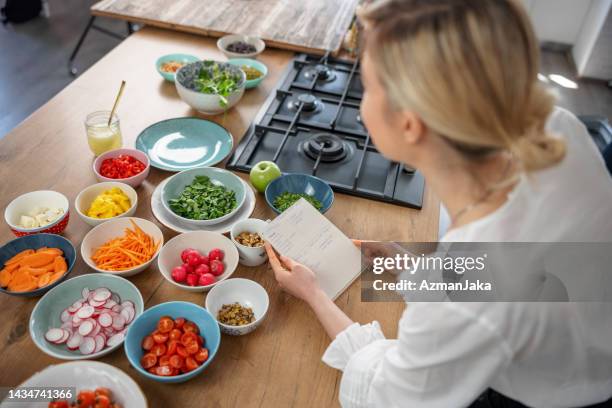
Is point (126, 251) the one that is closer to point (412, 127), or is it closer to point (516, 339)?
point (412, 127)

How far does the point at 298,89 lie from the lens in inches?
80.2

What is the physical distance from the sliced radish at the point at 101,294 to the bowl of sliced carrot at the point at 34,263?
9 cm

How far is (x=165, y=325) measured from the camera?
1054 millimetres

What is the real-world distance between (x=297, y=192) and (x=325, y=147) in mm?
269

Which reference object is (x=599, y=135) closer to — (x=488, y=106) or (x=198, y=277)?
(x=488, y=106)

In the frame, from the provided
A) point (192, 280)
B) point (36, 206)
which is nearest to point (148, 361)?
point (192, 280)

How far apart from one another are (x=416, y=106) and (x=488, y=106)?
0.11 meters

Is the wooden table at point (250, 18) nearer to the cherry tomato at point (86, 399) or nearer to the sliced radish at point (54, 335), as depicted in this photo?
the sliced radish at point (54, 335)

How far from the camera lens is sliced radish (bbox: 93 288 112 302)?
3.65 ft

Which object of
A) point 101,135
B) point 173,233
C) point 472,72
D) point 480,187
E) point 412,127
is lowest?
point 173,233

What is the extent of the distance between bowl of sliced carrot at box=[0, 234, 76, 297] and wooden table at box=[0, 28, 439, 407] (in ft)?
0.15

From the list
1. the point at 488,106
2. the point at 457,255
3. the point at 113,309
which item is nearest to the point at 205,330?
the point at 113,309

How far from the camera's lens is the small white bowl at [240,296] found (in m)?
1.14

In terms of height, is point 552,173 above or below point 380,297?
Result: above
